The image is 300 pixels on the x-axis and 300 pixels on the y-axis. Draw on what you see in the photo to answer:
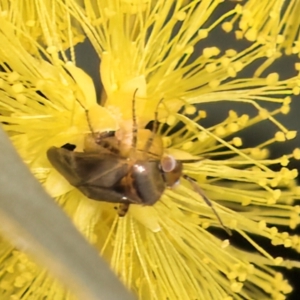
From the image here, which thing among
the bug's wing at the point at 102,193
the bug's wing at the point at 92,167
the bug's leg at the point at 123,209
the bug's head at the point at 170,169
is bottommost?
the bug's leg at the point at 123,209

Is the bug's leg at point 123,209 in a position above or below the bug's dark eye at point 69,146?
below

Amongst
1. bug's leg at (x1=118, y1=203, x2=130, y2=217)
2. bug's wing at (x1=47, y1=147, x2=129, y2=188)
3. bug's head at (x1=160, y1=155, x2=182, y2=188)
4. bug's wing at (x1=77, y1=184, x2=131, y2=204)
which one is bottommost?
bug's leg at (x1=118, y1=203, x2=130, y2=217)

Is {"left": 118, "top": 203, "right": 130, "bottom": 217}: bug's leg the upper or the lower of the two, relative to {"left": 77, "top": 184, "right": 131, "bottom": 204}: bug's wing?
lower
